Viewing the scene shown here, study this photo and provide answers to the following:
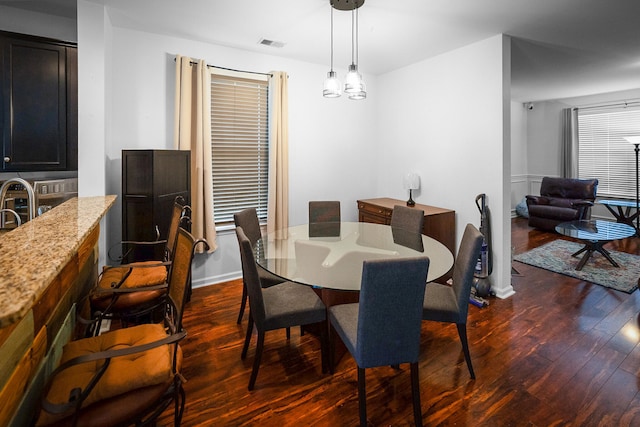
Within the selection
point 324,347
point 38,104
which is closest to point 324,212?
point 324,347

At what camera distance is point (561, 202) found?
6375 millimetres

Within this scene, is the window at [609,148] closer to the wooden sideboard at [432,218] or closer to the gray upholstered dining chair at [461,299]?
the wooden sideboard at [432,218]

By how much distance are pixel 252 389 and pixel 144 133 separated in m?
2.63

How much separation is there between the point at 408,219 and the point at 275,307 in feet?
5.95

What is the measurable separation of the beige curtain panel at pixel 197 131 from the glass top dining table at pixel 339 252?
908 millimetres

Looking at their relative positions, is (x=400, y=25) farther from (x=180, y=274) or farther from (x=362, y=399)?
(x=362, y=399)

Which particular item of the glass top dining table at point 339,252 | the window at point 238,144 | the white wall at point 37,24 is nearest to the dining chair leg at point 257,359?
the glass top dining table at point 339,252

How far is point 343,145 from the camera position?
4656mm

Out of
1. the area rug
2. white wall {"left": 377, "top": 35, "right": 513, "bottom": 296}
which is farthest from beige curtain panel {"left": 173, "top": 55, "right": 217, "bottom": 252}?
the area rug

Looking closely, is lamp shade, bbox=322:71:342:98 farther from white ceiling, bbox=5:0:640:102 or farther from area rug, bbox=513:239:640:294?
area rug, bbox=513:239:640:294

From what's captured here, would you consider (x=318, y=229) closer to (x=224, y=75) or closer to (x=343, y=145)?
(x=343, y=145)

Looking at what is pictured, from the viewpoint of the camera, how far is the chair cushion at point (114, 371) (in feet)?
3.87

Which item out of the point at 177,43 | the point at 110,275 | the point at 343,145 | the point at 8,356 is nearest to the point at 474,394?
the point at 8,356

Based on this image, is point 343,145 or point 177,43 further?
point 343,145
